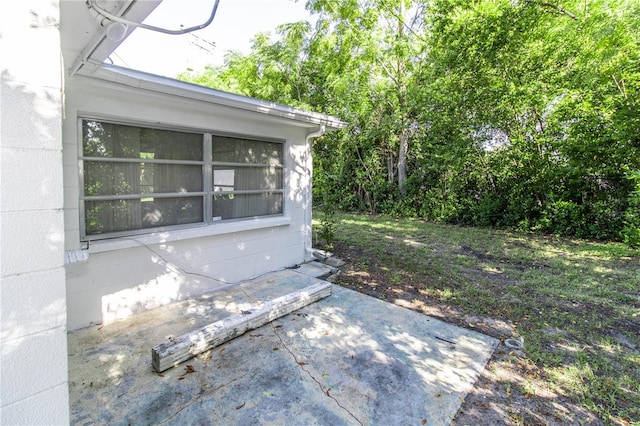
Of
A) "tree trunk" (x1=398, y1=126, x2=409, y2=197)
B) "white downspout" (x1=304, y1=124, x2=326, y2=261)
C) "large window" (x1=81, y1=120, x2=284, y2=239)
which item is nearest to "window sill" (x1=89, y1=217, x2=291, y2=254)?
"large window" (x1=81, y1=120, x2=284, y2=239)

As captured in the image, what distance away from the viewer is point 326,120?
4.88m

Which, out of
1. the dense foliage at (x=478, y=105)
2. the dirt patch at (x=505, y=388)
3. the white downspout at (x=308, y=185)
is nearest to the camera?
the dirt patch at (x=505, y=388)

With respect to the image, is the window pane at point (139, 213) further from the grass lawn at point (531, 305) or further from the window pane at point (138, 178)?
the grass lawn at point (531, 305)

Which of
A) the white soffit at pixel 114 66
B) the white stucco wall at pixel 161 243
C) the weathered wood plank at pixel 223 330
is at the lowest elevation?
the weathered wood plank at pixel 223 330

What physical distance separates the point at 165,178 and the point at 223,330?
199 cm

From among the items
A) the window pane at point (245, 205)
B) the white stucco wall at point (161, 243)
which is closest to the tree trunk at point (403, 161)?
the white stucco wall at point (161, 243)

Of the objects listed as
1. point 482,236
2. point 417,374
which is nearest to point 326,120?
point 417,374

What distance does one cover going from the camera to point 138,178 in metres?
3.52

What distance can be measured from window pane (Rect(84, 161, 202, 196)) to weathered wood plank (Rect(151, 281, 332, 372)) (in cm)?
177

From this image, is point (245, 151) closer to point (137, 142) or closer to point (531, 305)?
point (137, 142)

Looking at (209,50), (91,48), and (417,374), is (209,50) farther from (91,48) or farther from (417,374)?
(417,374)

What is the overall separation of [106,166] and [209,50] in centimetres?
1445

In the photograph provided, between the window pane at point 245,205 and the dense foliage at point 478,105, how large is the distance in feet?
5.87

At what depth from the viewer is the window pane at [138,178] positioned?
3211 millimetres
